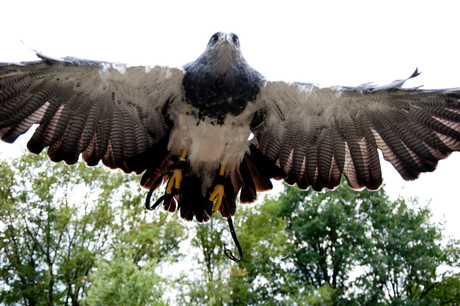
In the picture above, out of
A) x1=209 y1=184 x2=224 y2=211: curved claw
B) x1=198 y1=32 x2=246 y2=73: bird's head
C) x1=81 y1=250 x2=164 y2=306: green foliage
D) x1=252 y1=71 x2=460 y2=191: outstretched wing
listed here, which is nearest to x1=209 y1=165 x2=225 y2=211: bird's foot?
x1=209 y1=184 x2=224 y2=211: curved claw

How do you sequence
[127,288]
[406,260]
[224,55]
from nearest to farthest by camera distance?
[224,55] < [127,288] < [406,260]

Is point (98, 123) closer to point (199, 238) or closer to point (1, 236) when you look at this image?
point (1, 236)

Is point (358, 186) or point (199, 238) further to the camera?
point (199, 238)

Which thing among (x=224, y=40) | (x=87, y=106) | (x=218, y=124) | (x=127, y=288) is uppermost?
(x=127, y=288)

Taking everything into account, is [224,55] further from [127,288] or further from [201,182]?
[127,288]

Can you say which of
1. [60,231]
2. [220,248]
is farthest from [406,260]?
[60,231]

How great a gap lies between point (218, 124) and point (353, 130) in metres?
1.41

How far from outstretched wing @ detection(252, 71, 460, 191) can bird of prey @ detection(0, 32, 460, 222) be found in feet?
0.03

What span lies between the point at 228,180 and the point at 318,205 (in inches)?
699

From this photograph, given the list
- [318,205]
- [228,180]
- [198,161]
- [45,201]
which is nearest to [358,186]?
[228,180]

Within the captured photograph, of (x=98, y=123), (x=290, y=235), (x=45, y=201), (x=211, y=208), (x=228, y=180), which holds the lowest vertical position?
A: (x=211, y=208)

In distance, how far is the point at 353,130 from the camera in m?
4.05

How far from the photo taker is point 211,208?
13.7ft

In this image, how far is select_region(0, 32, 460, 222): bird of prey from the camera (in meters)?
3.58
